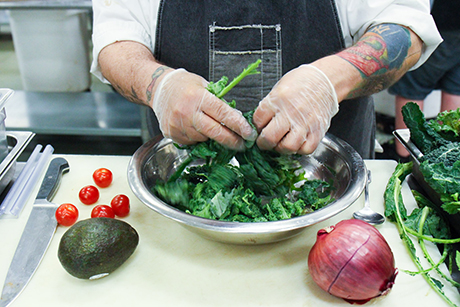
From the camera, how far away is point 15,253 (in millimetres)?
1320

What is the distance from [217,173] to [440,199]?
804 millimetres

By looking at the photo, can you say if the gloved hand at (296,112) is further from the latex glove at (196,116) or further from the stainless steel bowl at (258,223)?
the stainless steel bowl at (258,223)

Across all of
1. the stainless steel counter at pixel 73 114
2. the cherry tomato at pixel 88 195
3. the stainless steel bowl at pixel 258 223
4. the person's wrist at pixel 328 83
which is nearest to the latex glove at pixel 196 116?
the stainless steel bowl at pixel 258 223

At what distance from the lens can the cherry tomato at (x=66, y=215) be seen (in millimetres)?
1438

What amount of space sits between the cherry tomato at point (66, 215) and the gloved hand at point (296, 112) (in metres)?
0.75

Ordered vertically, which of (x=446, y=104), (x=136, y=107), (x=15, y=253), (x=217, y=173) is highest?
(x=217, y=173)

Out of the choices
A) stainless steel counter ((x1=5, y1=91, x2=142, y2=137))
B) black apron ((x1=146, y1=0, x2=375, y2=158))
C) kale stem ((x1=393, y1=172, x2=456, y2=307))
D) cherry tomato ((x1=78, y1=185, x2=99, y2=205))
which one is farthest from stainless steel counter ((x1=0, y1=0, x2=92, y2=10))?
kale stem ((x1=393, y1=172, x2=456, y2=307))

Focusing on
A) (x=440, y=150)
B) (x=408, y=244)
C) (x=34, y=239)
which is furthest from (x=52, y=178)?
(x=440, y=150)

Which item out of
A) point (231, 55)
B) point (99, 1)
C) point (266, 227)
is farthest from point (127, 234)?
point (99, 1)

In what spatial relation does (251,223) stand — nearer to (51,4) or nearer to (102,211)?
(102,211)

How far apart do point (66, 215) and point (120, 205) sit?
0.20 metres

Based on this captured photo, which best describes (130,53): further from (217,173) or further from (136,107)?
(136,107)

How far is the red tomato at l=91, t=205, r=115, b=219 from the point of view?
4.77 feet

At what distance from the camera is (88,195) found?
1.56 metres
